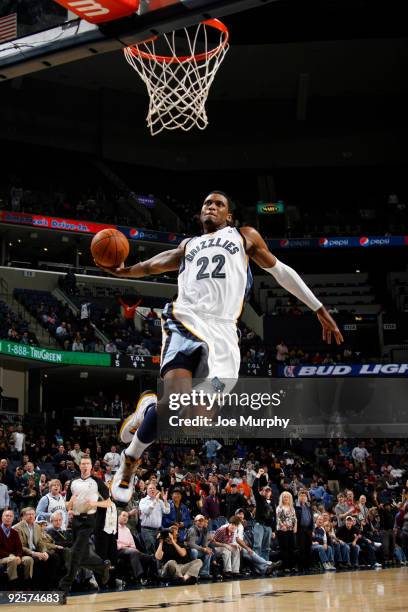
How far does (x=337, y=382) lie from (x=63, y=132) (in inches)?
683

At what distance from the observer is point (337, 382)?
31984mm

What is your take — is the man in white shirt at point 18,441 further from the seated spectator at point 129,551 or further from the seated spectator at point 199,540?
the seated spectator at point 129,551

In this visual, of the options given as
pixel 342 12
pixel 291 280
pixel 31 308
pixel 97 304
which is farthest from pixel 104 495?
pixel 342 12

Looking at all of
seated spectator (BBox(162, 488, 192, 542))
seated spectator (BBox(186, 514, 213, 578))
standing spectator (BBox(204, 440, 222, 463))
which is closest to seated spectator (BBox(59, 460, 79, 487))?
seated spectator (BBox(162, 488, 192, 542))

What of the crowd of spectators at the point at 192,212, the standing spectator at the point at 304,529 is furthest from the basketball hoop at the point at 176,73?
the crowd of spectators at the point at 192,212

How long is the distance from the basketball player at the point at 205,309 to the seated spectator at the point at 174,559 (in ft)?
27.9

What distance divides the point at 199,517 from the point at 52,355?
14.4m

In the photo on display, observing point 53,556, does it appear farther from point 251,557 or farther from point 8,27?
point 8,27

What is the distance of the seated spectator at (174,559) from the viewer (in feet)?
41.6

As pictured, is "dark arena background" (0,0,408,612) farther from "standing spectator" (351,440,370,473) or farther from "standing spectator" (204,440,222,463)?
"standing spectator" (204,440,222,463)

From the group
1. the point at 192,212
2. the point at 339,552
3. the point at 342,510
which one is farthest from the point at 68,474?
the point at 192,212

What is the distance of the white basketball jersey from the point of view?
4.41 m

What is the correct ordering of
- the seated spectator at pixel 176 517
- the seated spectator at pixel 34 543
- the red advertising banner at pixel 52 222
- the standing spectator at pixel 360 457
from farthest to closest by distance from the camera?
1. the red advertising banner at pixel 52 222
2. the standing spectator at pixel 360 457
3. the seated spectator at pixel 176 517
4. the seated spectator at pixel 34 543

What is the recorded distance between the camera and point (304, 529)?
15609 millimetres
